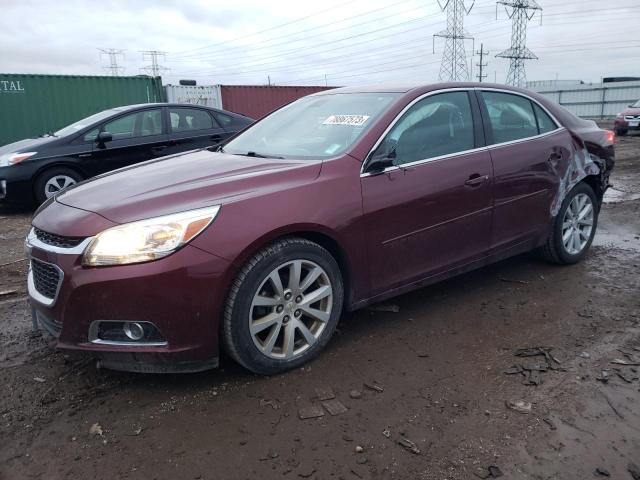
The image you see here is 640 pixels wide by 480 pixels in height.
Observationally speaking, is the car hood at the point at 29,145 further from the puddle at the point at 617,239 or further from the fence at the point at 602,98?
the fence at the point at 602,98

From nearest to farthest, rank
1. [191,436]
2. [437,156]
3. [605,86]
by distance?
1. [191,436]
2. [437,156]
3. [605,86]

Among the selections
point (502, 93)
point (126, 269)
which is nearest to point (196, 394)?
point (126, 269)

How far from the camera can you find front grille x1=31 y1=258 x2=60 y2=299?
269 cm

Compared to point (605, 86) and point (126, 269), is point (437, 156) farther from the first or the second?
point (605, 86)

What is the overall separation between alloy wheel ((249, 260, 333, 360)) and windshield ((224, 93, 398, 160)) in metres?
0.78

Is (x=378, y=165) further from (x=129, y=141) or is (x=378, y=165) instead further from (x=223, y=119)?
(x=223, y=119)

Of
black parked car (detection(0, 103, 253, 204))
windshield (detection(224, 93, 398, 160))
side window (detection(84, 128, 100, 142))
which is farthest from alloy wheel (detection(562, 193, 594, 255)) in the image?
side window (detection(84, 128, 100, 142))

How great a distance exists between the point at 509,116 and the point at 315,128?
1616 mm

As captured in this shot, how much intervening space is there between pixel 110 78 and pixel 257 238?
1495cm

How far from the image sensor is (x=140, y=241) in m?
2.56

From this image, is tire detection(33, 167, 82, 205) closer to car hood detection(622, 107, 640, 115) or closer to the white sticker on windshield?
the white sticker on windshield

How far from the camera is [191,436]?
2.46m

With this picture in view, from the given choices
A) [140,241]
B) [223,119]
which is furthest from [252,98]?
[140,241]

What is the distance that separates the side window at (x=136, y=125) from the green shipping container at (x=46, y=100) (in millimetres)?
8307
